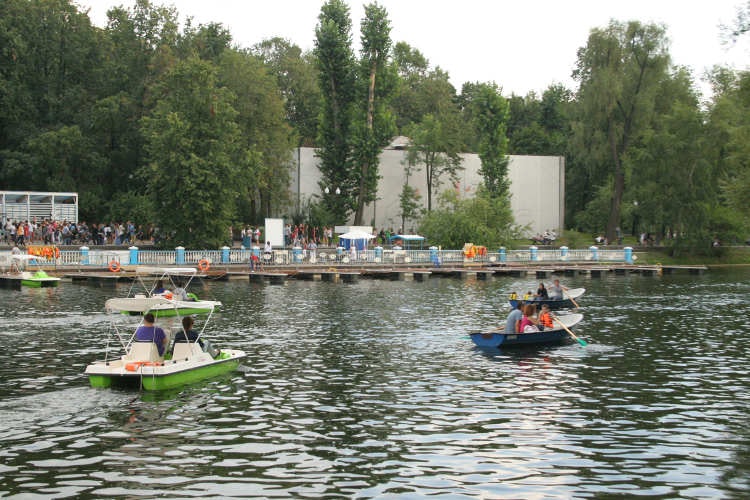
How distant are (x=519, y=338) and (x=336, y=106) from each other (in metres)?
54.0

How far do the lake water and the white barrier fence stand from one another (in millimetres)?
20709

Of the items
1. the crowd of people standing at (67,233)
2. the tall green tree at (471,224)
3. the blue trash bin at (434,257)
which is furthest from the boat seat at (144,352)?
the tall green tree at (471,224)

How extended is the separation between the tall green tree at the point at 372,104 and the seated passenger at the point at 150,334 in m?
56.5

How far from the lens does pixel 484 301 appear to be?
4312 cm

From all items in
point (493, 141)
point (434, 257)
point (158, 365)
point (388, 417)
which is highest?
point (493, 141)

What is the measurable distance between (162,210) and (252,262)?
8800 millimetres

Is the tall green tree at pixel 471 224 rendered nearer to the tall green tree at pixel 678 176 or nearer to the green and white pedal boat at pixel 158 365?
the tall green tree at pixel 678 176

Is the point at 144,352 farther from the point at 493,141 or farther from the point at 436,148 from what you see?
the point at 493,141

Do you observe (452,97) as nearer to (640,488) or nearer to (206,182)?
(206,182)

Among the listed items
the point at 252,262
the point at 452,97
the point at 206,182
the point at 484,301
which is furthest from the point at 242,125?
the point at 452,97

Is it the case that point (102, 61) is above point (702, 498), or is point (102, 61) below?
above

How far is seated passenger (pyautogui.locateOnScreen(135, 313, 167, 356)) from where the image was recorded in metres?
21.0

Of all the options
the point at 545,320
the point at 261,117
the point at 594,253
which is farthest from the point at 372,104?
the point at 545,320

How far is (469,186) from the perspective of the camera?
85625 mm
